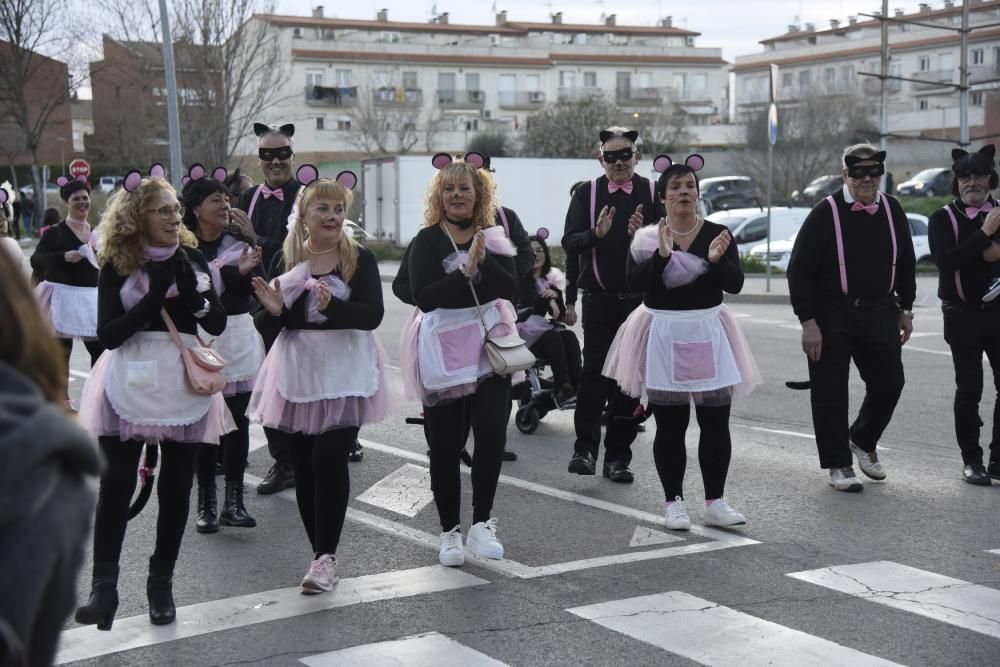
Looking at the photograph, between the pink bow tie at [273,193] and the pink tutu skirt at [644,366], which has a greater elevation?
the pink bow tie at [273,193]

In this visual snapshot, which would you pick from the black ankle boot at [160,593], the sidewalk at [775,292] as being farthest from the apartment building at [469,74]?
the black ankle boot at [160,593]

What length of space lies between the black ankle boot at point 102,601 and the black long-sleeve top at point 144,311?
2.97ft

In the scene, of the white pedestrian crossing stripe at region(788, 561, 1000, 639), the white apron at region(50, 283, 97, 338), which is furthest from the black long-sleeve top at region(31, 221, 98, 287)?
the white pedestrian crossing stripe at region(788, 561, 1000, 639)

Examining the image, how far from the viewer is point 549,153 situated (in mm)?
55906

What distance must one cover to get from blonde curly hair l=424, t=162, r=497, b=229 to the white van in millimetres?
23868

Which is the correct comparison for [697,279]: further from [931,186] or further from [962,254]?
[931,186]

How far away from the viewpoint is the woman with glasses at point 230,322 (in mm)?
6883

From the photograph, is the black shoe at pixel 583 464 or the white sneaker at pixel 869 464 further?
the black shoe at pixel 583 464

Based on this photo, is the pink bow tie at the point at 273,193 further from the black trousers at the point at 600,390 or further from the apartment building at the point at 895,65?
the apartment building at the point at 895,65

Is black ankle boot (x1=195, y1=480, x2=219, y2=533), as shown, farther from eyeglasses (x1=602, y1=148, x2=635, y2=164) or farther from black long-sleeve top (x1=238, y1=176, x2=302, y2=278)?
eyeglasses (x1=602, y1=148, x2=635, y2=164)

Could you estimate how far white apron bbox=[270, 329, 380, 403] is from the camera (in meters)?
5.89

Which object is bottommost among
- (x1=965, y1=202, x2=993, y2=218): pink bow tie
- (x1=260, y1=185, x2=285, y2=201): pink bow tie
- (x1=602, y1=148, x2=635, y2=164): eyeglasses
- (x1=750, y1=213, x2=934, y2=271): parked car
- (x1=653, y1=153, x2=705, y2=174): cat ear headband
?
(x1=750, y1=213, x2=934, y2=271): parked car

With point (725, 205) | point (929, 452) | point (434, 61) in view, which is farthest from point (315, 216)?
point (434, 61)

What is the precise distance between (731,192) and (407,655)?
147ft
